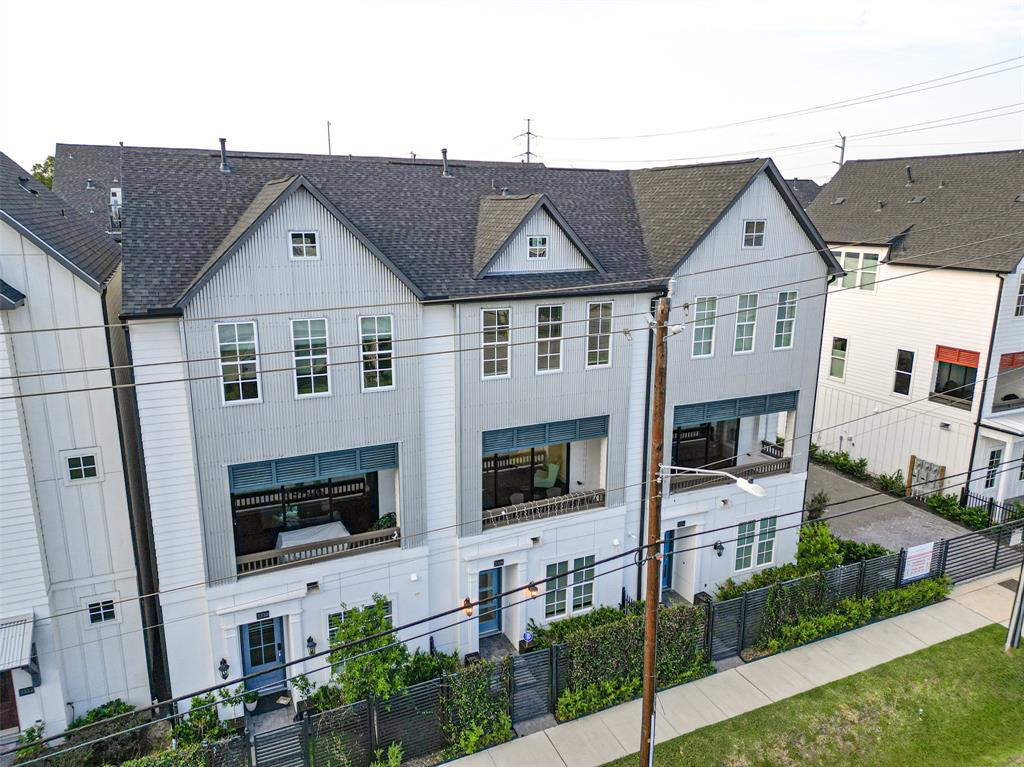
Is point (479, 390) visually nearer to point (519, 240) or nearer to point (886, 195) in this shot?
point (519, 240)

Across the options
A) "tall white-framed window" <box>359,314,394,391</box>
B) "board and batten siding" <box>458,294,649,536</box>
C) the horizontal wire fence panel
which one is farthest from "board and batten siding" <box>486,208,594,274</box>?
the horizontal wire fence panel

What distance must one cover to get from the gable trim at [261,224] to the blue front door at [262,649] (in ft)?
25.9

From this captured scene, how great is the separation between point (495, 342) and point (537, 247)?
9.21 ft

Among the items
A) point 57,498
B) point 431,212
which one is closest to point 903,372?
point 431,212

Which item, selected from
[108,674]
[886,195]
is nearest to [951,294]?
[886,195]

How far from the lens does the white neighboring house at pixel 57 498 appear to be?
14.6 m

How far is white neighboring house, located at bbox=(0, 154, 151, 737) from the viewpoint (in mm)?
14602

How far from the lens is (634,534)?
2098 centimetres

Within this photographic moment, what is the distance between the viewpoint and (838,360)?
105 ft

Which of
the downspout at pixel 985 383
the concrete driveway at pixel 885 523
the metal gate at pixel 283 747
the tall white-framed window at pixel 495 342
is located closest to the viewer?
the metal gate at pixel 283 747

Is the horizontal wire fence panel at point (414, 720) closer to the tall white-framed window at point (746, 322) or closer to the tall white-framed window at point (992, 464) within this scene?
the tall white-framed window at point (746, 322)

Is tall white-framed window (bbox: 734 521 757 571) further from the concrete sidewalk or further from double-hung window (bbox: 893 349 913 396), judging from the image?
double-hung window (bbox: 893 349 913 396)

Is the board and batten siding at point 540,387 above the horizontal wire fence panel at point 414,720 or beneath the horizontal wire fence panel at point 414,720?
above

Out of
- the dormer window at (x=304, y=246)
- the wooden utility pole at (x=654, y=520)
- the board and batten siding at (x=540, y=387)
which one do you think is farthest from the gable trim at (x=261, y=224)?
the wooden utility pole at (x=654, y=520)
